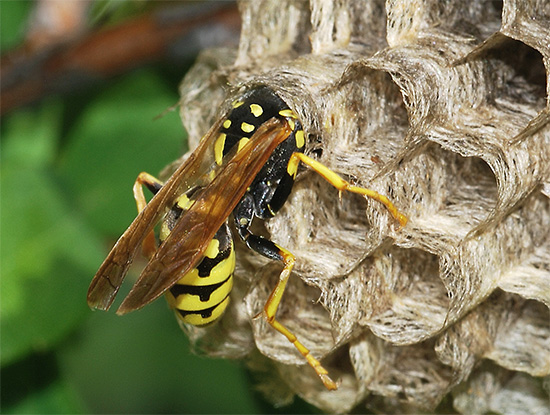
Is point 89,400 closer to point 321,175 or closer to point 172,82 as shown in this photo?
point 172,82

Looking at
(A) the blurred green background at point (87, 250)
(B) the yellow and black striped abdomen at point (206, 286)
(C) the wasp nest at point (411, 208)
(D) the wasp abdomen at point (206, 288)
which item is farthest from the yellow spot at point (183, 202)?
(A) the blurred green background at point (87, 250)

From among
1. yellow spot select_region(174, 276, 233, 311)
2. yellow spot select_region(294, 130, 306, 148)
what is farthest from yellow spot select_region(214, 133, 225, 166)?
yellow spot select_region(174, 276, 233, 311)

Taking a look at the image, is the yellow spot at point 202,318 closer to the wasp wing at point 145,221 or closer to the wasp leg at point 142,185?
the wasp wing at point 145,221

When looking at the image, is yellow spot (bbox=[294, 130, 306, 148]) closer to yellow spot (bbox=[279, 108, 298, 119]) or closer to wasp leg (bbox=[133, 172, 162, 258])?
yellow spot (bbox=[279, 108, 298, 119])

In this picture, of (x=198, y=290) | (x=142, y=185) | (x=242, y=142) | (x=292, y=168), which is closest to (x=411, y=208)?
(x=292, y=168)

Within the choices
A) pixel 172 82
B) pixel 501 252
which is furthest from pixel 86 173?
pixel 501 252

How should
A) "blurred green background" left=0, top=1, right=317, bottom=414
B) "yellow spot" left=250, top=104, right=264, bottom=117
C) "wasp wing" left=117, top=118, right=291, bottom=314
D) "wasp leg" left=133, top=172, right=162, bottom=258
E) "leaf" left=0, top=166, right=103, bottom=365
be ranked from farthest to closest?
"blurred green background" left=0, top=1, right=317, bottom=414
"leaf" left=0, top=166, right=103, bottom=365
"wasp leg" left=133, top=172, right=162, bottom=258
"yellow spot" left=250, top=104, right=264, bottom=117
"wasp wing" left=117, top=118, right=291, bottom=314

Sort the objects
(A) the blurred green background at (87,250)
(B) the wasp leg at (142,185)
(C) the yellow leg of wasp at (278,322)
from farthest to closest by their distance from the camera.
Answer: (A) the blurred green background at (87,250)
(B) the wasp leg at (142,185)
(C) the yellow leg of wasp at (278,322)
